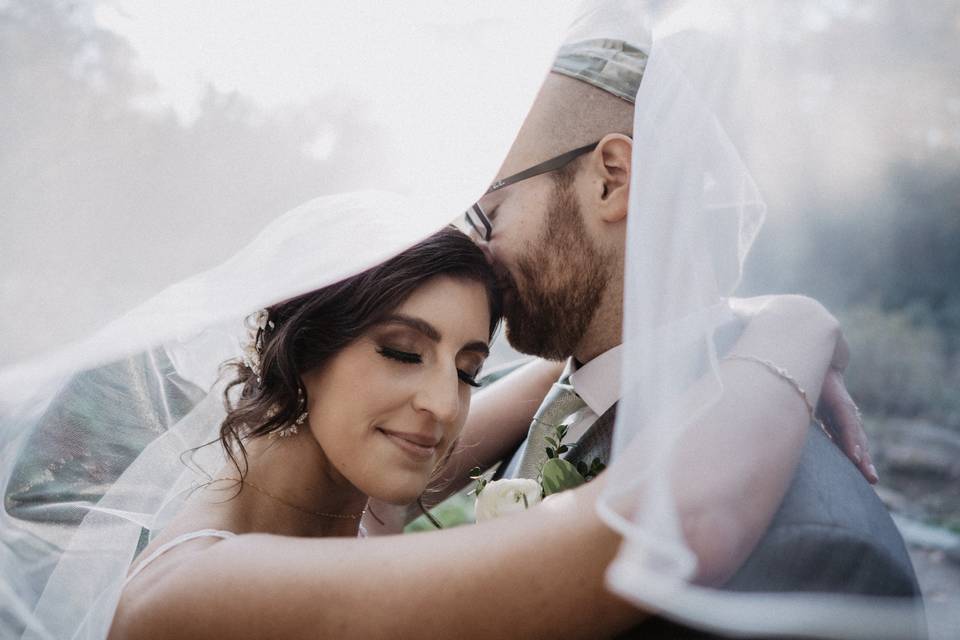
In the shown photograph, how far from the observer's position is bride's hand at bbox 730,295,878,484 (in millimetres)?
1987

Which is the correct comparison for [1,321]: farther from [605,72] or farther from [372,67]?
[605,72]

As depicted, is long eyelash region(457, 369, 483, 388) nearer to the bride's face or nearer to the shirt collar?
the bride's face

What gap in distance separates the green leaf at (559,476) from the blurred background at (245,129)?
90cm

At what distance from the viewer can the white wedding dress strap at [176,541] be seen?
5.94ft

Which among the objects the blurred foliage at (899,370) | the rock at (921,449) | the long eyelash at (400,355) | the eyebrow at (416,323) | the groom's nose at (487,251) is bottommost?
the rock at (921,449)

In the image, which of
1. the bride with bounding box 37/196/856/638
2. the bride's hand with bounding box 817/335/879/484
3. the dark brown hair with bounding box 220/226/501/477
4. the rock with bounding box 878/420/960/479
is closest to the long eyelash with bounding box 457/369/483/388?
the bride with bounding box 37/196/856/638

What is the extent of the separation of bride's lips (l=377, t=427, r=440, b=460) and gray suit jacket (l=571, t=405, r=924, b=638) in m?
0.82

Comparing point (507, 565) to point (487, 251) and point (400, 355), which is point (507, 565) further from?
point (487, 251)

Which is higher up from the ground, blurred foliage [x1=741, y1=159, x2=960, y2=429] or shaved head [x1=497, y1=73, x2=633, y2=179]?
shaved head [x1=497, y1=73, x2=633, y2=179]

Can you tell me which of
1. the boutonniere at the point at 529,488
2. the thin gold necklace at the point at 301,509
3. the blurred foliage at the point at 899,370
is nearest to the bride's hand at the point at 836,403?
the boutonniere at the point at 529,488

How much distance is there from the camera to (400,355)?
2.11 m

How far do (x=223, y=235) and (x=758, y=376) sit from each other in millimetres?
2767

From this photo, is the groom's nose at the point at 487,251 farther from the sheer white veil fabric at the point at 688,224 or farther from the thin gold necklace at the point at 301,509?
the thin gold necklace at the point at 301,509

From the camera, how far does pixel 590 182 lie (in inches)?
97.9
